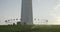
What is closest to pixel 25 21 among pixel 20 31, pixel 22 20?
pixel 22 20

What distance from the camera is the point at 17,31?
115 feet

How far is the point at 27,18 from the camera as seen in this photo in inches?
2343

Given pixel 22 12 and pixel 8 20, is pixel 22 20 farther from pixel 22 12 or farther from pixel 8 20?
pixel 8 20

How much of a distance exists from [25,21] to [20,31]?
73.1 feet

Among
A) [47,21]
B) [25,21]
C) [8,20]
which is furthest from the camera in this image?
[25,21]

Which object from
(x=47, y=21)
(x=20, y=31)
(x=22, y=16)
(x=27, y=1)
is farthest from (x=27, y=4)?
(x=20, y=31)

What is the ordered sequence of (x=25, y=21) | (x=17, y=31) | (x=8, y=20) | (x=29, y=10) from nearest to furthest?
(x=17, y=31) → (x=8, y=20) → (x=25, y=21) → (x=29, y=10)

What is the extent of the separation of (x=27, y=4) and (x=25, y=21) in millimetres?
7791

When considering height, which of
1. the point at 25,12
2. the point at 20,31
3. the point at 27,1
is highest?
the point at 27,1

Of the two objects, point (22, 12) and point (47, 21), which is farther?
point (22, 12)

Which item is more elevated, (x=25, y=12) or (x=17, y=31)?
(x=25, y=12)

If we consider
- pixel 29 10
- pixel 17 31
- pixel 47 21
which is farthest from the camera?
pixel 29 10

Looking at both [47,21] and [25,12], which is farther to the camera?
[25,12]

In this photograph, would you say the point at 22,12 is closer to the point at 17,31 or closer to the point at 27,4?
the point at 27,4
